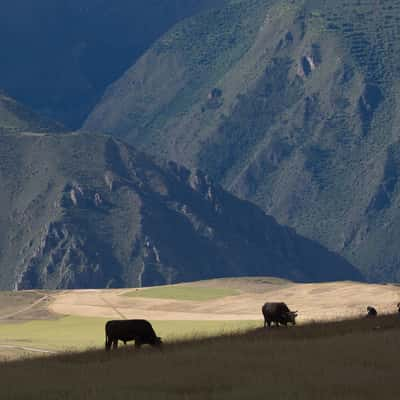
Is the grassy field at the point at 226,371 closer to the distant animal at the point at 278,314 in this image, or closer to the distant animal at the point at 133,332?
the distant animal at the point at 133,332

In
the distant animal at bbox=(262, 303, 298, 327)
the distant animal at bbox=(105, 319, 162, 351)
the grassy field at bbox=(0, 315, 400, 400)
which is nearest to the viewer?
the grassy field at bbox=(0, 315, 400, 400)

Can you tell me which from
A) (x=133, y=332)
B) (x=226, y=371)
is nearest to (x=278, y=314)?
(x=133, y=332)

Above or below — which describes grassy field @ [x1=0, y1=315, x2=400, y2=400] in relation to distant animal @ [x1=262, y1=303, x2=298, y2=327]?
below

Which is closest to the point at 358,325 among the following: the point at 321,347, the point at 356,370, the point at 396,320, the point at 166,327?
the point at 396,320

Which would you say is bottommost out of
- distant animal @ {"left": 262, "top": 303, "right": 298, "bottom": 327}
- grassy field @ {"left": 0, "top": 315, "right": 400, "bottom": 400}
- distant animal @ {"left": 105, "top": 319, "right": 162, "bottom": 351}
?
grassy field @ {"left": 0, "top": 315, "right": 400, "bottom": 400}

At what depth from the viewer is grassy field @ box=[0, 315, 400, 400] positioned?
48812 mm

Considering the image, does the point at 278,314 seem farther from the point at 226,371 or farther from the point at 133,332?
the point at 226,371

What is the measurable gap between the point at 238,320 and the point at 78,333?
59.5 feet

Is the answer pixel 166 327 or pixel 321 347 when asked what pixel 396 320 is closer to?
pixel 321 347

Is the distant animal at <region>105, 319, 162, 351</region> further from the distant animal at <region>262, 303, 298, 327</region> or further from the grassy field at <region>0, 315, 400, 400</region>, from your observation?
the distant animal at <region>262, 303, 298, 327</region>

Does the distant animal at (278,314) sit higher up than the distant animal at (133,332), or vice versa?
the distant animal at (278,314)

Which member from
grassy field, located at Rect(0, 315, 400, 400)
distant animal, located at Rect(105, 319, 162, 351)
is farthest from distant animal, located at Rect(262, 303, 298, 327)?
distant animal, located at Rect(105, 319, 162, 351)

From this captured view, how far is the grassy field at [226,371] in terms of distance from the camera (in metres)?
48.8

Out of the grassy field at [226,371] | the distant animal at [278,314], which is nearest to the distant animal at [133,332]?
the grassy field at [226,371]
